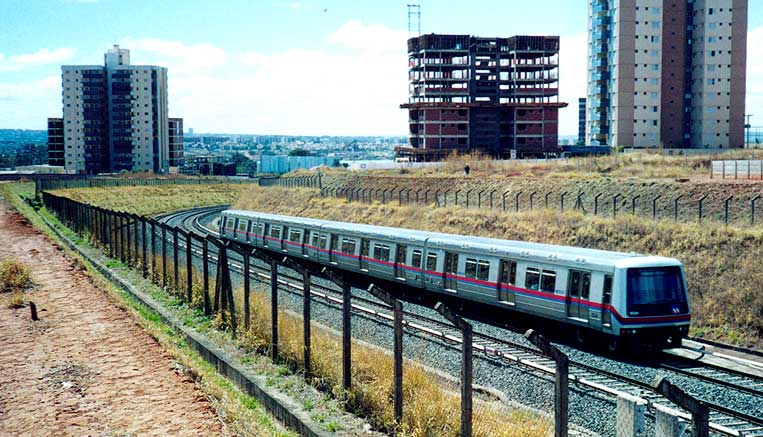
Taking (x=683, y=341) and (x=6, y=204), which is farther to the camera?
(x=6, y=204)

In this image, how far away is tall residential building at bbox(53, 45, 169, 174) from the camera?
517 ft

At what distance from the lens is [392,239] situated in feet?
90.1

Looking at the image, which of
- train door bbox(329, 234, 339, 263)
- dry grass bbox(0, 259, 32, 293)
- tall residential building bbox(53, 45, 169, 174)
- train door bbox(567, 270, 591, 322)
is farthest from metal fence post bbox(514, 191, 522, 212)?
tall residential building bbox(53, 45, 169, 174)

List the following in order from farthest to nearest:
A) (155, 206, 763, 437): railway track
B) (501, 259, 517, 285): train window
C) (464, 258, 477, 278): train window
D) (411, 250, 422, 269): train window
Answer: (411, 250, 422, 269): train window, (464, 258, 477, 278): train window, (501, 259, 517, 285): train window, (155, 206, 763, 437): railway track

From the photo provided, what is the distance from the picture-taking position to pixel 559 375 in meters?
7.90

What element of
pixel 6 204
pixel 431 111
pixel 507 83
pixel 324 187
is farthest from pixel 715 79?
pixel 6 204

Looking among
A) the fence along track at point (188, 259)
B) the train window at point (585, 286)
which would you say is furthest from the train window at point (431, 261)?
the train window at point (585, 286)

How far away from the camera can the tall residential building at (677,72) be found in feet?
346

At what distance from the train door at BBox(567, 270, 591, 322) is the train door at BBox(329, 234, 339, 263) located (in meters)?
13.2

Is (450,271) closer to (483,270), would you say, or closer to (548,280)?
(483,270)

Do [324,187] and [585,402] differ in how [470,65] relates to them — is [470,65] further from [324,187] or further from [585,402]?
[585,402]

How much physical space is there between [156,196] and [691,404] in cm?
8614

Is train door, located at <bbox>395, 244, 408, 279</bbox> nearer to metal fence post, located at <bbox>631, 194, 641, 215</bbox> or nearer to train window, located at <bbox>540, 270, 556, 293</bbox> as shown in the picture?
train window, located at <bbox>540, 270, 556, 293</bbox>

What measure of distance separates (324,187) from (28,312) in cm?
4497
